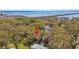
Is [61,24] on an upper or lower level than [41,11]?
lower
